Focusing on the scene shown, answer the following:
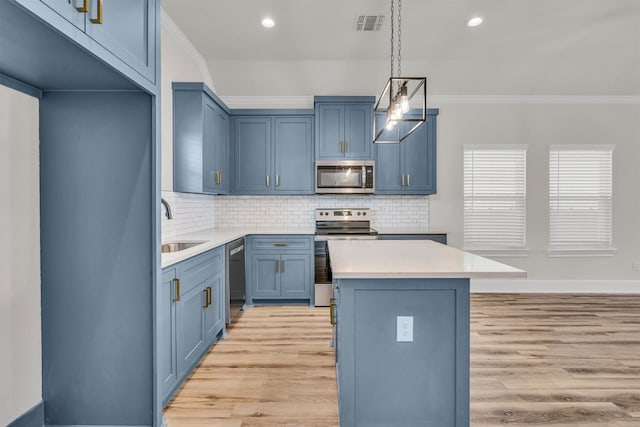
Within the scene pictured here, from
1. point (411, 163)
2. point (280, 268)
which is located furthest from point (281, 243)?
point (411, 163)

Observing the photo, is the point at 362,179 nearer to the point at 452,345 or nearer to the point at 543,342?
the point at 543,342

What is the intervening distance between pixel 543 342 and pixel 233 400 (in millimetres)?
2778

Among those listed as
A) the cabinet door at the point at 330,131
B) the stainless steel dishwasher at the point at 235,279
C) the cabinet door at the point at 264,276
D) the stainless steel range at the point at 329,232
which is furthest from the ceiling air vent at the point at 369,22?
the cabinet door at the point at 264,276

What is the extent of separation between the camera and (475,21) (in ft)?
11.7

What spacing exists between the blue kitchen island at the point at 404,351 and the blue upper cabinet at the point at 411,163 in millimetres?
2911

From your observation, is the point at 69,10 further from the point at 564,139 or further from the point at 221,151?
the point at 564,139

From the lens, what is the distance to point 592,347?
3.05 meters

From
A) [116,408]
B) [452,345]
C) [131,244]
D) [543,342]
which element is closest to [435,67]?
[543,342]

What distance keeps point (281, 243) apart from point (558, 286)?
4.03 m

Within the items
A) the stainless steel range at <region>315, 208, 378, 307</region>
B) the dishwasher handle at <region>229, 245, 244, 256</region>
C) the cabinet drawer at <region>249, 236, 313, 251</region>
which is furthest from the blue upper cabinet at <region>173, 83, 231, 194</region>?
the stainless steel range at <region>315, 208, 378, 307</region>

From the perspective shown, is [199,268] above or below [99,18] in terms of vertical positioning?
below

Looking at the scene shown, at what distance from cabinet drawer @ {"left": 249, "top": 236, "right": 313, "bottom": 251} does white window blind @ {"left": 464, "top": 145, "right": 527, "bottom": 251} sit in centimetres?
244

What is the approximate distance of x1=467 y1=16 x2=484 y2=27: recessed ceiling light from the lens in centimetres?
351

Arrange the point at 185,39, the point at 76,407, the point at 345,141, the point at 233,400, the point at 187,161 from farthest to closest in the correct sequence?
the point at 345,141, the point at 185,39, the point at 187,161, the point at 233,400, the point at 76,407
